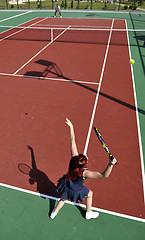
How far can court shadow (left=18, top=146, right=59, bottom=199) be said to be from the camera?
5.64 m

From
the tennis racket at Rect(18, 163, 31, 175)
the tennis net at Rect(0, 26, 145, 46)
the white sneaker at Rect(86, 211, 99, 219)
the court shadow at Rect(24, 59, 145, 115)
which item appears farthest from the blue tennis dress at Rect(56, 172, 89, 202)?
the tennis net at Rect(0, 26, 145, 46)

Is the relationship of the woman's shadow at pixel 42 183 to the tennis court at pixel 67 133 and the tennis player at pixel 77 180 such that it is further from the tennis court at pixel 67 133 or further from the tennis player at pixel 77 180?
the tennis player at pixel 77 180

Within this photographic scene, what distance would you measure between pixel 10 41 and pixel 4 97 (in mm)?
9999

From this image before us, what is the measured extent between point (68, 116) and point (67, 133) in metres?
1.09

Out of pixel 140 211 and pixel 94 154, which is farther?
pixel 94 154

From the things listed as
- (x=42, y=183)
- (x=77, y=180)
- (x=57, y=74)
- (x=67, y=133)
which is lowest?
(x=42, y=183)

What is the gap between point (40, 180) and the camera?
600 centimetres

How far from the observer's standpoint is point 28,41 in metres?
18.1

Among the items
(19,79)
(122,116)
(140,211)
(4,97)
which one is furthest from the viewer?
(19,79)

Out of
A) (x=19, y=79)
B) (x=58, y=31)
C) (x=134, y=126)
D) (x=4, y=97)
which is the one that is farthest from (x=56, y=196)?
(x=58, y=31)

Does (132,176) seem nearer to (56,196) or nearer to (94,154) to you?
(94,154)

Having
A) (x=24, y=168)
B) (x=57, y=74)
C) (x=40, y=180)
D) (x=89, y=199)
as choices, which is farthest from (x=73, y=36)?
(x=89, y=199)

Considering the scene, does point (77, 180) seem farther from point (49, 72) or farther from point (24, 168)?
point (49, 72)

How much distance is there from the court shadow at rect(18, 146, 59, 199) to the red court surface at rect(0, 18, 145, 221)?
0.14 feet
